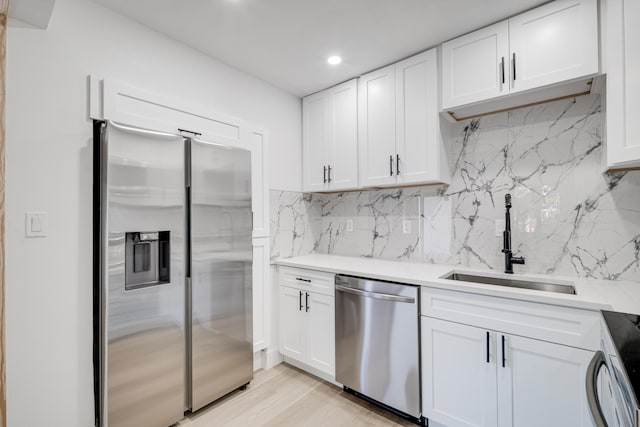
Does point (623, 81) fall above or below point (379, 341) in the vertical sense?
above

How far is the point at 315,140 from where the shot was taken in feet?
9.83

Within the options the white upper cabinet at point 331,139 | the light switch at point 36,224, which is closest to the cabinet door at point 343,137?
the white upper cabinet at point 331,139

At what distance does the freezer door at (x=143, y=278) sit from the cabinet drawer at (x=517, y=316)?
5.16ft

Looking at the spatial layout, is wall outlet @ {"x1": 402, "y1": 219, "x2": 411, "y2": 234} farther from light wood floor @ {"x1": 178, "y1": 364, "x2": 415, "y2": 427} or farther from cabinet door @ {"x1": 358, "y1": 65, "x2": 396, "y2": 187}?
light wood floor @ {"x1": 178, "y1": 364, "x2": 415, "y2": 427}

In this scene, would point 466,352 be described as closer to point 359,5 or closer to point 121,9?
point 359,5

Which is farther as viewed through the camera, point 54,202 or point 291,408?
point 291,408

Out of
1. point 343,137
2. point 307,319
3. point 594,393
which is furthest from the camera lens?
point 343,137

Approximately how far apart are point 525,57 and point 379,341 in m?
1.97

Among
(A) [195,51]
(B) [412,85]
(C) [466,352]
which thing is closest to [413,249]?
(C) [466,352]

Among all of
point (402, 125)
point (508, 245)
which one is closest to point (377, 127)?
point (402, 125)

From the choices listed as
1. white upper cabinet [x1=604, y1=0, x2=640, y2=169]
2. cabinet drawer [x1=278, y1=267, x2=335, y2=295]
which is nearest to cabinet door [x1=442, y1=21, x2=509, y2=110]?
white upper cabinet [x1=604, y1=0, x2=640, y2=169]

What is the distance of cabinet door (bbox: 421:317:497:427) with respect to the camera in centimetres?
164

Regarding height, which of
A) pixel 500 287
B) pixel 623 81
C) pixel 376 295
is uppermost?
pixel 623 81

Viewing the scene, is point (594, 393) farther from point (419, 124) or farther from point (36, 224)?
point (36, 224)
